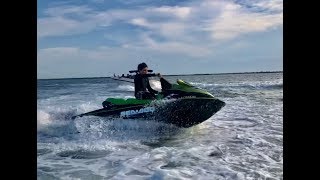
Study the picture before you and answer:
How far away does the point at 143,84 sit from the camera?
991 cm

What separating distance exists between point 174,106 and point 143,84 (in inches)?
42.4

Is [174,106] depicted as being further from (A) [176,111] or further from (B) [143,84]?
(B) [143,84]

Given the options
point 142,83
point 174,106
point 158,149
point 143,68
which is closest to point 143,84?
point 142,83

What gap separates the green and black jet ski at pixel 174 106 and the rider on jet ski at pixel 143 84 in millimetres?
205

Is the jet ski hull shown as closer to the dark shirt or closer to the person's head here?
the dark shirt

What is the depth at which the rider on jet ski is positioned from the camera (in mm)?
9781

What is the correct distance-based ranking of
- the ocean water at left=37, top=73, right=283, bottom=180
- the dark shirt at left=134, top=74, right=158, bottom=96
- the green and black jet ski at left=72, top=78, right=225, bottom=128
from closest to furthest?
the ocean water at left=37, top=73, right=283, bottom=180
the green and black jet ski at left=72, top=78, right=225, bottom=128
the dark shirt at left=134, top=74, right=158, bottom=96

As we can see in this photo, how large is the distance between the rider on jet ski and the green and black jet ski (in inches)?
8.1

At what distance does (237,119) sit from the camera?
12484 mm

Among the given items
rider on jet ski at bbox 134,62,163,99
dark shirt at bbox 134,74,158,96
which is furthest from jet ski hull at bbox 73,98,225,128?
dark shirt at bbox 134,74,158,96

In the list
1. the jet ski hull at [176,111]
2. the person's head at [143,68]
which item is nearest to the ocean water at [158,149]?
the jet ski hull at [176,111]

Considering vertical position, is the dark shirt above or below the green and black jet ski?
above
